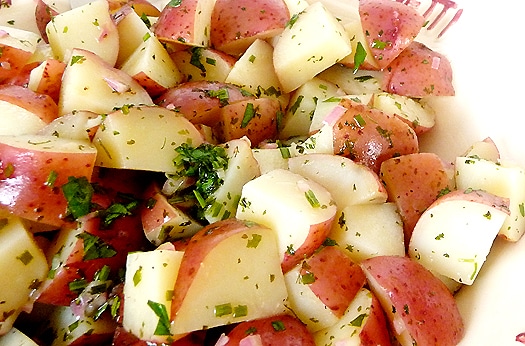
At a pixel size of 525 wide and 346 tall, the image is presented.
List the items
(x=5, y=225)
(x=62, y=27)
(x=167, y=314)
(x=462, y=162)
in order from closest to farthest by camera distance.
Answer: (x=167, y=314) < (x=5, y=225) < (x=462, y=162) < (x=62, y=27)

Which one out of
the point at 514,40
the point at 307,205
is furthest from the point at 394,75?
the point at 307,205

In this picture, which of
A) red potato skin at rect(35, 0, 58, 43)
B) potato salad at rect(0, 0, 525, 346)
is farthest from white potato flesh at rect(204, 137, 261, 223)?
red potato skin at rect(35, 0, 58, 43)

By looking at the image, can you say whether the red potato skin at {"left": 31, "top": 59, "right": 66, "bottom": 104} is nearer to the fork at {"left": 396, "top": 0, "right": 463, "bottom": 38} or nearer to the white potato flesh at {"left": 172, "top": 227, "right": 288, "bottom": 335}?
the white potato flesh at {"left": 172, "top": 227, "right": 288, "bottom": 335}

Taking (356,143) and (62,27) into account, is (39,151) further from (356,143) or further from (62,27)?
(356,143)

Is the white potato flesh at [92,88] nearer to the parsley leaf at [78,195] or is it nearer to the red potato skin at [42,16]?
the parsley leaf at [78,195]

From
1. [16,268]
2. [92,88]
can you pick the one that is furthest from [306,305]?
[92,88]
